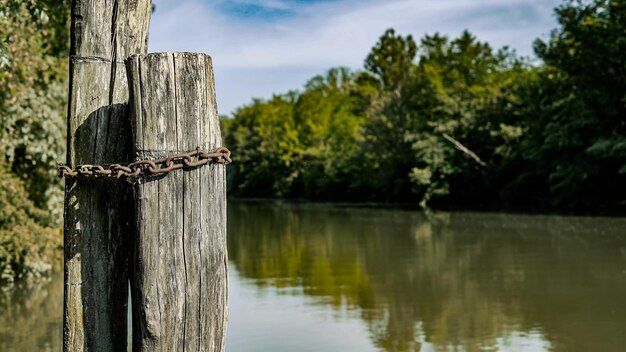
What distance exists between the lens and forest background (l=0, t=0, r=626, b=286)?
12.5 meters

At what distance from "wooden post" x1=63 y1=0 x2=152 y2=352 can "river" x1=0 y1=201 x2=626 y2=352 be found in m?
6.49

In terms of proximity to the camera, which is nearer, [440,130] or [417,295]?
[417,295]

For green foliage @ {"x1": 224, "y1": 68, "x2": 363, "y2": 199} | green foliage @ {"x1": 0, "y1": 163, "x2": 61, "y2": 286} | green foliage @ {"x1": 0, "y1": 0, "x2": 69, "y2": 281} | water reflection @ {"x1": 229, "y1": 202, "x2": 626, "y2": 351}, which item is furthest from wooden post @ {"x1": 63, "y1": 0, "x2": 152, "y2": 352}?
green foliage @ {"x1": 224, "y1": 68, "x2": 363, "y2": 199}

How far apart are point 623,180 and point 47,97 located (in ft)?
80.4

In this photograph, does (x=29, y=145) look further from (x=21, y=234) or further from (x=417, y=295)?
(x=417, y=295)

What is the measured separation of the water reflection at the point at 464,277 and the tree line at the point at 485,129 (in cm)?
506

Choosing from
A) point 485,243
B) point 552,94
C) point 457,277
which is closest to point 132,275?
point 457,277

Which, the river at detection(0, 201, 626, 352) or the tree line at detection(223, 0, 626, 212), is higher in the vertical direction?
the tree line at detection(223, 0, 626, 212)

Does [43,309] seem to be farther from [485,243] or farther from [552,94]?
[552,94]

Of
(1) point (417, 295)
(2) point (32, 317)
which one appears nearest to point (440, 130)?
(1) point (417, 295)

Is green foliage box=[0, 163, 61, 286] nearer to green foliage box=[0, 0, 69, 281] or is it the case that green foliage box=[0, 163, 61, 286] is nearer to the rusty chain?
green foliage box=[0, 0, 69, 281]

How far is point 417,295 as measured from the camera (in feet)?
41.5

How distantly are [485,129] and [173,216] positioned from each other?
39303 mm

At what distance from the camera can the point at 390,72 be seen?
48.4m
